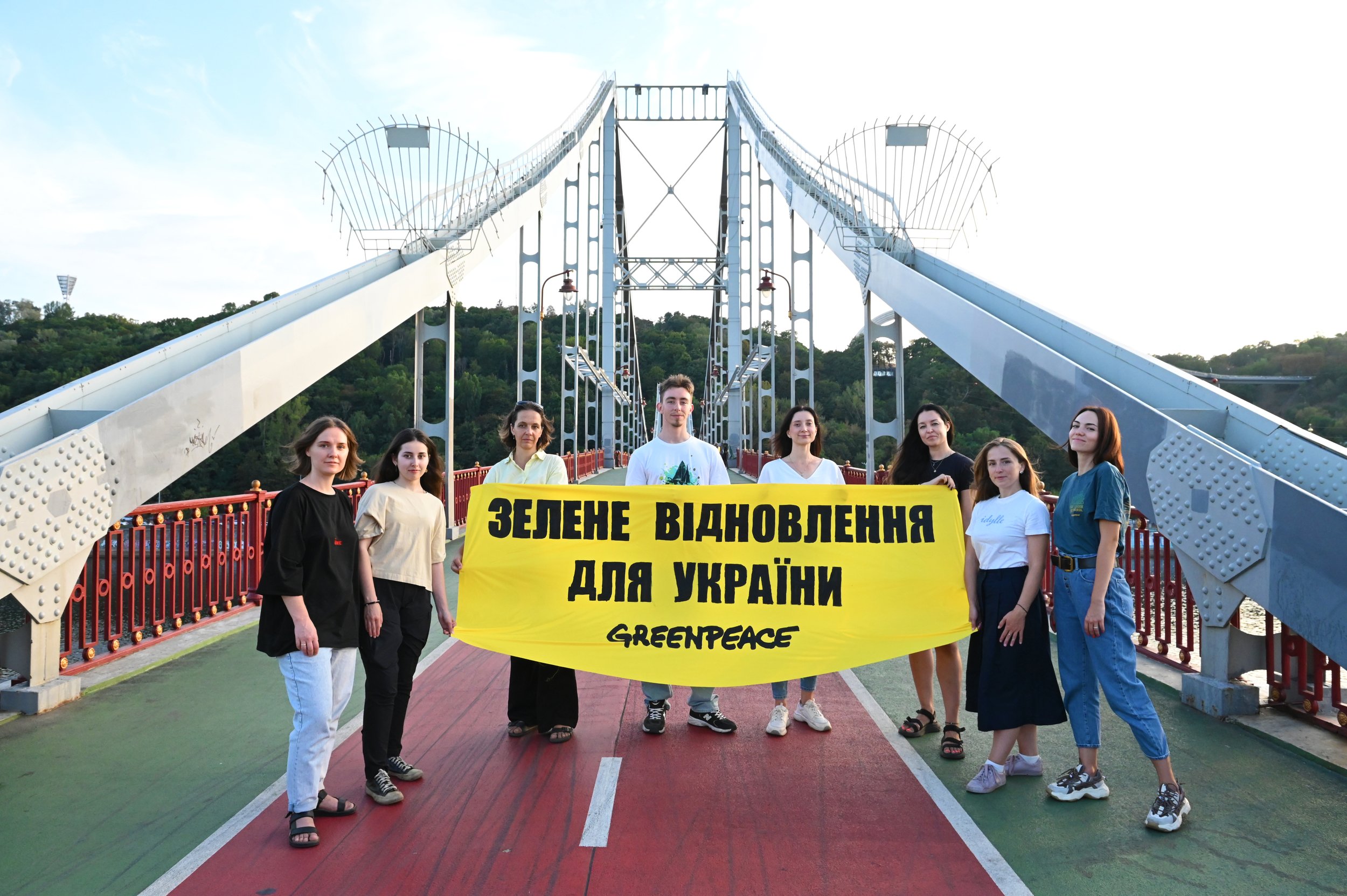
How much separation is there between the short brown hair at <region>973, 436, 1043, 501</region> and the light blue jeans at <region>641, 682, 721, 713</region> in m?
1.72

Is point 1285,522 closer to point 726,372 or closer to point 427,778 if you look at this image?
point 427,778

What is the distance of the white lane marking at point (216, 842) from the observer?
2.90 meters

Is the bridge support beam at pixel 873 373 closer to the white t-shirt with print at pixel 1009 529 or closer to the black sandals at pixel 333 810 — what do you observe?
the white t-shirt with print at pixel 1009 529

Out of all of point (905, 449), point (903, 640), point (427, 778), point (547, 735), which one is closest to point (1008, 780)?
point (903, 640)

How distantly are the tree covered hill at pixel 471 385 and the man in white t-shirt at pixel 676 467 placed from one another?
86.9 ft

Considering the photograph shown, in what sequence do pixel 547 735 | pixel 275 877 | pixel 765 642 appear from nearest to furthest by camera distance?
pixel 275 877
pixel 765 642
pixel 547 735

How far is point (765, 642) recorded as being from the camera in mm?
4090

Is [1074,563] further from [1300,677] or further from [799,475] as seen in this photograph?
[1300,677]

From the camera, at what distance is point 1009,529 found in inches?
147

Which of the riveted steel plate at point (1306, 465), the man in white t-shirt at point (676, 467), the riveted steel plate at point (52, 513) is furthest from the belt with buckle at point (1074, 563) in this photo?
the riveted steel plate at point (52, 513)

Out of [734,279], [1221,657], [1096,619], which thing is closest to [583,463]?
[734,279]

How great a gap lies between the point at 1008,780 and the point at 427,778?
2.59 m

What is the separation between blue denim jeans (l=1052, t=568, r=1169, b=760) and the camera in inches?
133

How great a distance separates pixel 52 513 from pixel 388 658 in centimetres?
212
